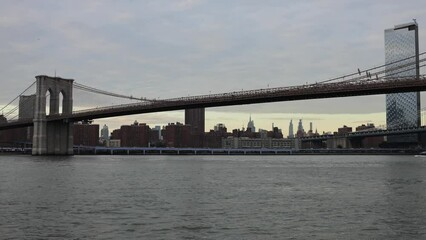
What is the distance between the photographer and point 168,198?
1953 cm

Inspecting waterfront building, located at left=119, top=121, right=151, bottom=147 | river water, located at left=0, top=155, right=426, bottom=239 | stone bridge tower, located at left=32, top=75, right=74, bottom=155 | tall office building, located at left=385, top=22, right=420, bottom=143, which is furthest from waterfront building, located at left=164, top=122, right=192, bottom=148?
river water, located at left=0, top=155, right=426, bottom=239

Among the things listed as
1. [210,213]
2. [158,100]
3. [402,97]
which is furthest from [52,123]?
[402,97]

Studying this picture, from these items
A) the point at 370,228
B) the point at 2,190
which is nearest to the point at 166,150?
the point at 2,190

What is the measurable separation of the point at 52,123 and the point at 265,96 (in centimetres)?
3607

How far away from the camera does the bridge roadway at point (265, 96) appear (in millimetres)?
51750

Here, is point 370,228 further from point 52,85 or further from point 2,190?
point 52,85

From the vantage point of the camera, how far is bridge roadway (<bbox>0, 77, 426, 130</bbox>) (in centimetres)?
5175

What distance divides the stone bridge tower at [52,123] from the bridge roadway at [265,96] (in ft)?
6.12

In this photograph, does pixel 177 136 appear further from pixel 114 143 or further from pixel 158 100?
pixel 158 100

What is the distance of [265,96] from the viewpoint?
5931 cm

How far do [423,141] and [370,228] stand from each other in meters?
157

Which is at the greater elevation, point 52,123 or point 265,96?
point 265,96

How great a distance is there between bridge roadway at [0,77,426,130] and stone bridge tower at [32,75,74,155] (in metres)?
1.87

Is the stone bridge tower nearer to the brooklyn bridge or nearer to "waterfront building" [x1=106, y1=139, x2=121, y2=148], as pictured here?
the brooklyn bridge
